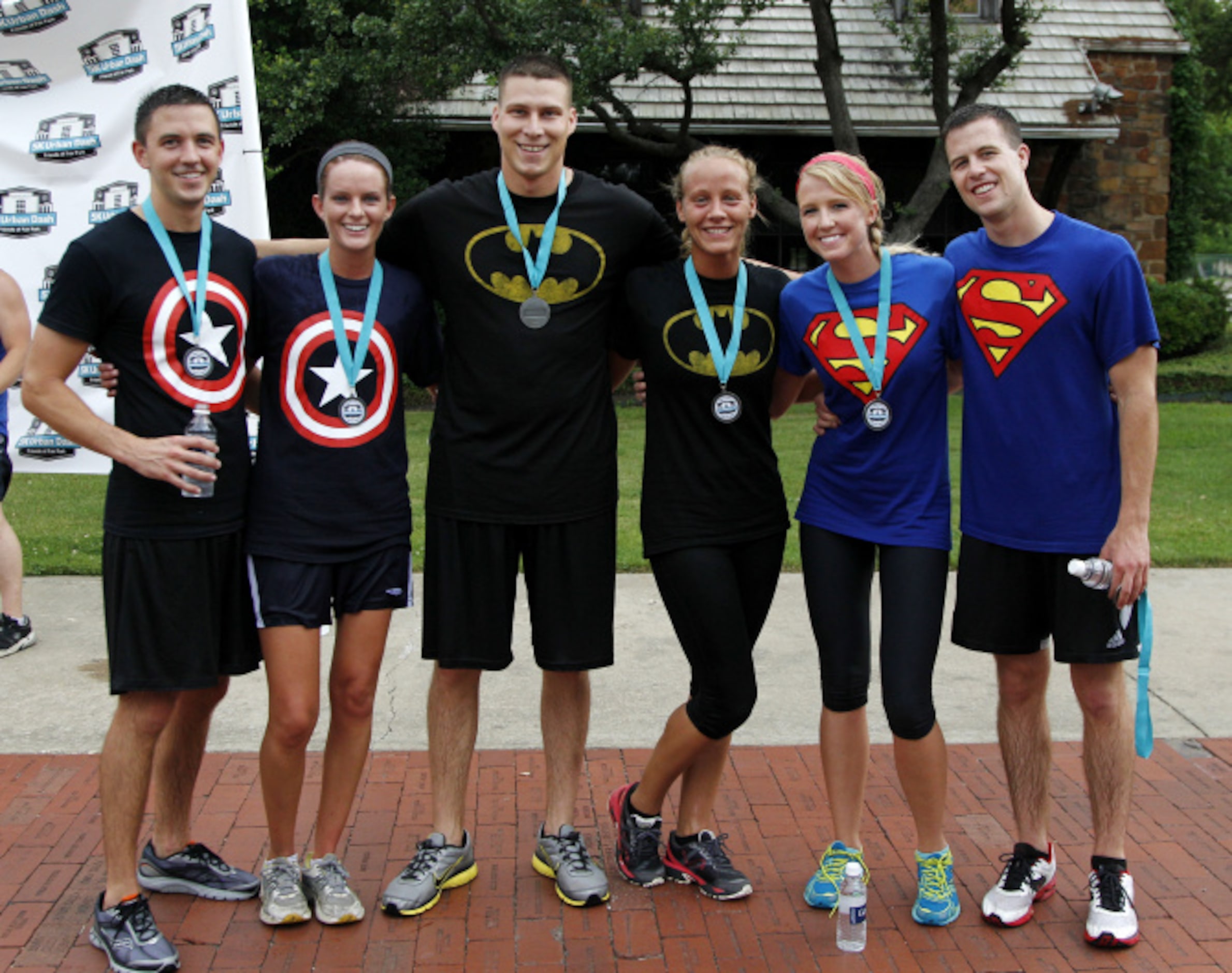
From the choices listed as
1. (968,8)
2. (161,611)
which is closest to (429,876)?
(161,611)

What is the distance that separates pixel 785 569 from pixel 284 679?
14.8ft

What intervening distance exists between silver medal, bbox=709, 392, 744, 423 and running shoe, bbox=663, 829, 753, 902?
1.31 metres

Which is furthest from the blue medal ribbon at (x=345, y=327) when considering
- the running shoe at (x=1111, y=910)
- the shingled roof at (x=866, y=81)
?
the shingled roof at (x=866, y=81)

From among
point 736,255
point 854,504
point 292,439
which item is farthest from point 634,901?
point 736,255

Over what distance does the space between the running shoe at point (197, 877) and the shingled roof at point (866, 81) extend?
1353 cm

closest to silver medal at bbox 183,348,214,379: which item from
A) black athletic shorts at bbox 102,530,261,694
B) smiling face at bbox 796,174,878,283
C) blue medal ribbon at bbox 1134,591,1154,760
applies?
black athletic shorts at bbox 102,530,261,694

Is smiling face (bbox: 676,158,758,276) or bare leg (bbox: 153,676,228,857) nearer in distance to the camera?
smiling face (bbox: 676,158,758,276)

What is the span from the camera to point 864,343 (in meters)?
3.62

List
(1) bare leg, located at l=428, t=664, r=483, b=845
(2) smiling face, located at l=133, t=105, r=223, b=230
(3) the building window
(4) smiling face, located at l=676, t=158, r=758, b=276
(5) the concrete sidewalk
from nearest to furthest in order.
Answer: (2) smiling face, located at l=133, t=105, r=223, b=230, (4) smiling face, located at l=676, t=158, r=758, b=276, (1) bare leg, located at l=428, t=664, r=483, b=845, (5) the concrete sidewalk, (3) the building window

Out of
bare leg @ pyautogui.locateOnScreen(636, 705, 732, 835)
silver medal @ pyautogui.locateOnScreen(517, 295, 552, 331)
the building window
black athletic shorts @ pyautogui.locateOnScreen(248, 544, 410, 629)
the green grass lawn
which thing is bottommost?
the green grass lawn

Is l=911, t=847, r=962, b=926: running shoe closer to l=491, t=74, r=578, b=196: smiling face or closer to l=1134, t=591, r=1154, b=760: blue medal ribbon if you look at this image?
l=1134, t=591, r=1154, b=760: blue medal ribbon

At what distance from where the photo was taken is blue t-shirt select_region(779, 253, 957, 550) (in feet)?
11.9

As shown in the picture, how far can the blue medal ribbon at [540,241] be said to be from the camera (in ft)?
12.0

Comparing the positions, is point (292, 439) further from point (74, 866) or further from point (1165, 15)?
point (1165, 15)
